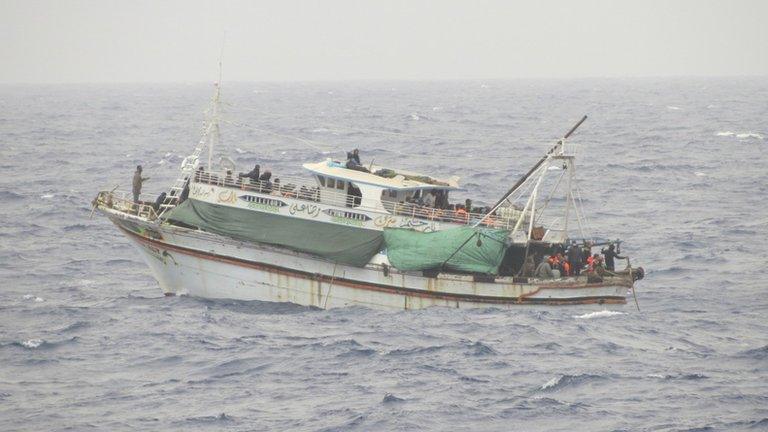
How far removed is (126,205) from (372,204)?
10326mm

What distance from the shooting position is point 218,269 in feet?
146

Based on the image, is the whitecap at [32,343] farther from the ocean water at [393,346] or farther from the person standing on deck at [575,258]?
the person standing on deck at [575,258]

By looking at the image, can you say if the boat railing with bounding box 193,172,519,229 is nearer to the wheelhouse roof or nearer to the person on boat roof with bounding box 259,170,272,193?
the person on boat roof with bounding box 259,170,272,193

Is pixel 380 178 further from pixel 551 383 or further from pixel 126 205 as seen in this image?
pixel 551 383

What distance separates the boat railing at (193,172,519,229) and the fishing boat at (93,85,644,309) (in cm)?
5

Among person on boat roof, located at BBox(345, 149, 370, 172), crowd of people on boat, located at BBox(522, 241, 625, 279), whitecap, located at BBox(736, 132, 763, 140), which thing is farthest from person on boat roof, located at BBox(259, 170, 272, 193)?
whitecap, located at BBox(736, 132, 763, 140)

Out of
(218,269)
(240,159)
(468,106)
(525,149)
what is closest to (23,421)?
(218,269)

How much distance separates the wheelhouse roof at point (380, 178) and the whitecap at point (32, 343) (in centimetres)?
1251

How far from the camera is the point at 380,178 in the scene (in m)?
44.8

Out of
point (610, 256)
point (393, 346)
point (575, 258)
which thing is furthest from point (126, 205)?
point (610, 256)

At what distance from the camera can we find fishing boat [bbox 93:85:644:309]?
42969 mm

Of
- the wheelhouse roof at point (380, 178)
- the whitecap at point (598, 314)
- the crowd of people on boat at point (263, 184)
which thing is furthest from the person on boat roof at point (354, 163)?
the whitecap at point (598, 314)

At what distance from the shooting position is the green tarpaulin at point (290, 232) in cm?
4316

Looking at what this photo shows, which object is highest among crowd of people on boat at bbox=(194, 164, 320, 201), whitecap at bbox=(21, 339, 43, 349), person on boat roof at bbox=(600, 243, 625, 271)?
crowd of people on boat at bbox=(194, 164, 320, 201)
